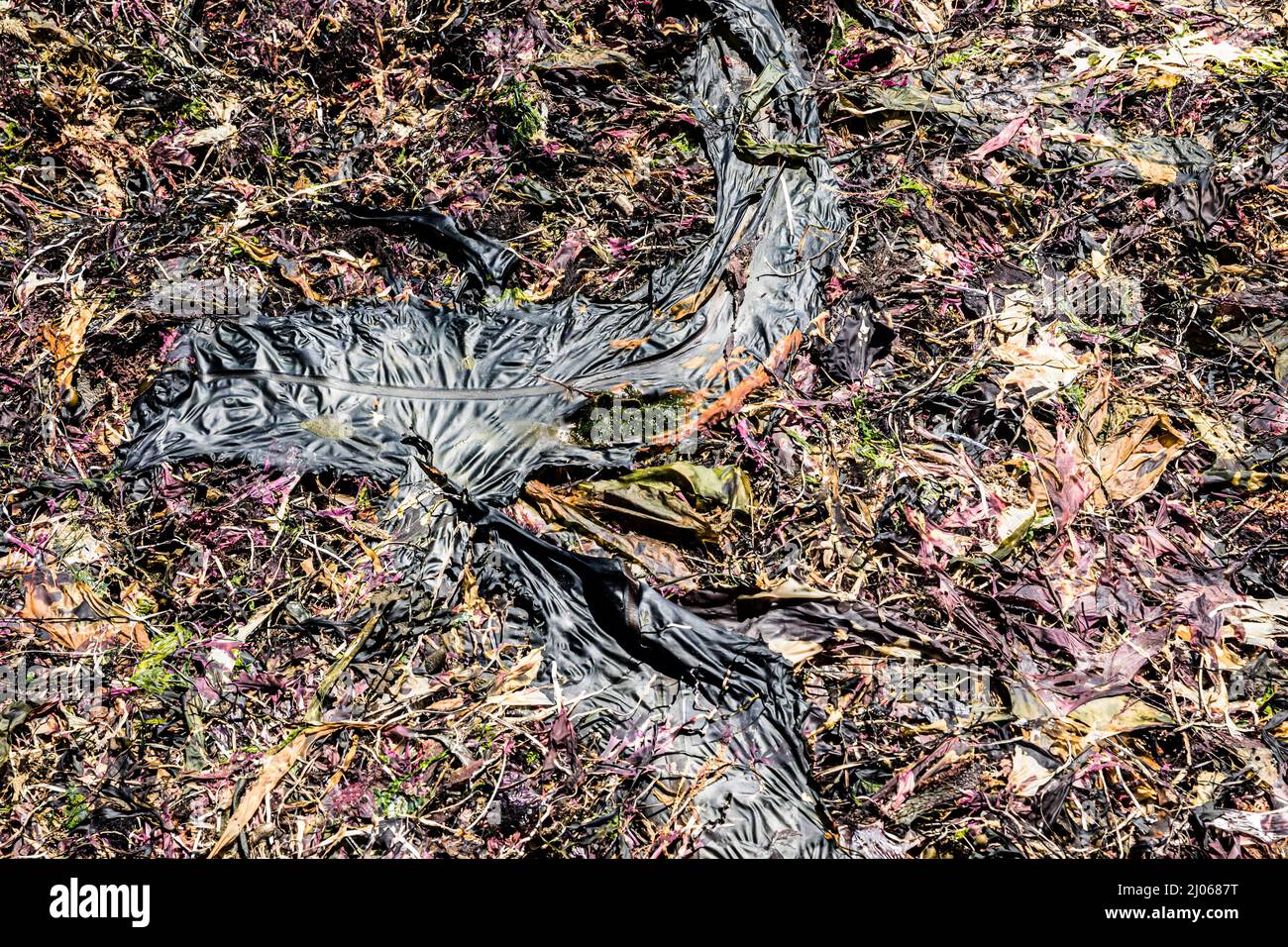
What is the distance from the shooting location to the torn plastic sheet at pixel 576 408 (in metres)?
2.08

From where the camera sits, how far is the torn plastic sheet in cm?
208

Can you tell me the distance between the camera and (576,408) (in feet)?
7.50

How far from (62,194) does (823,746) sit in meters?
2.71

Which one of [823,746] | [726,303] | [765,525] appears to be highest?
[726,303]

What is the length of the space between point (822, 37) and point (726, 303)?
103 centimetres

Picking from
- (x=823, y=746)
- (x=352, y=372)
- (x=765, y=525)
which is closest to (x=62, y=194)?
(x=352, y=372)

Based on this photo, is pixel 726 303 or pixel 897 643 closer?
pixel 897 643

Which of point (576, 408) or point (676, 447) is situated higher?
point (576, 408)

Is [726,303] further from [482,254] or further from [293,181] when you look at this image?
[293,181]

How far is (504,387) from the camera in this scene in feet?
7.55
